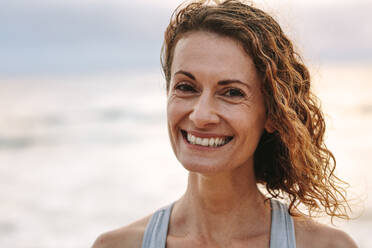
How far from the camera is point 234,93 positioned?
289cm

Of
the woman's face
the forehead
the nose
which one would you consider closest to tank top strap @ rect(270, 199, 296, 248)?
the woman's face

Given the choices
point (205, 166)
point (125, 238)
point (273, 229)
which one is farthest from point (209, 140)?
point (125, 238)

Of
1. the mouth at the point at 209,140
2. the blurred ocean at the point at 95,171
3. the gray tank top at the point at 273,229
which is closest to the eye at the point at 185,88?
the mouth at the point at 209,140

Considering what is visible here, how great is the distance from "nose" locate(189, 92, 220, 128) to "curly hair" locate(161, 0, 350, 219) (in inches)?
13.3

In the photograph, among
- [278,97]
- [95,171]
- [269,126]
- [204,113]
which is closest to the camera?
[204,113]

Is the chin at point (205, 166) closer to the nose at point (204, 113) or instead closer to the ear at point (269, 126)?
the nose at point (204, 113)

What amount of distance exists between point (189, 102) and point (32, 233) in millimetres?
7203

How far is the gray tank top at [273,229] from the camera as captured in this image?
9.73 ft

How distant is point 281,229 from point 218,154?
23.3 inches

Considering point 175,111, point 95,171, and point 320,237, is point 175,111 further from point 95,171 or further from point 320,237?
point 95,171

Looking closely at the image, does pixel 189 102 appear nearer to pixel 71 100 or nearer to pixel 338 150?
pixel 338 150

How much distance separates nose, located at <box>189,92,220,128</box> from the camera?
9.14 ft

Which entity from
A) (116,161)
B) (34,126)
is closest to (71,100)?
(34,126)

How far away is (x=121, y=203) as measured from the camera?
34.2 ft
